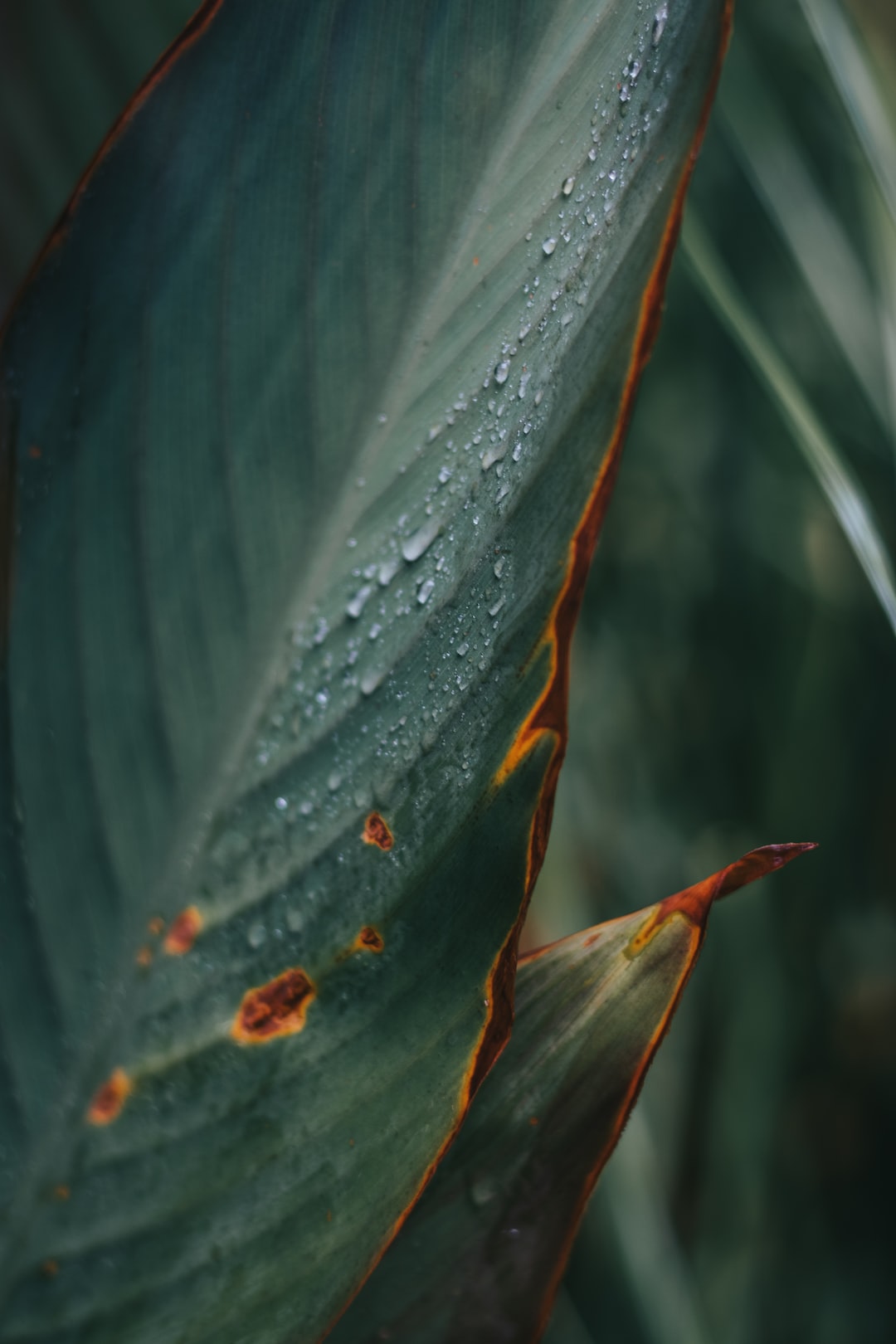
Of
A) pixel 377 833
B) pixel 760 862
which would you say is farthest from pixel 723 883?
pixel 377 833

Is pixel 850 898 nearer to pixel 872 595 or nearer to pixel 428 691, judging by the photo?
pixel 872 595

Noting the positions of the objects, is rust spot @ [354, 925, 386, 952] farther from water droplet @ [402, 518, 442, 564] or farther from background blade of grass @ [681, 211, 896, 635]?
background blade of grass @ [681, 211, 896, 635]

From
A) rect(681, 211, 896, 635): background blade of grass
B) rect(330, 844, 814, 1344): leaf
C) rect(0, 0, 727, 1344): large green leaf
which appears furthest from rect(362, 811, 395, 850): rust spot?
rect(681, 211, 896, 635): background blade of grass

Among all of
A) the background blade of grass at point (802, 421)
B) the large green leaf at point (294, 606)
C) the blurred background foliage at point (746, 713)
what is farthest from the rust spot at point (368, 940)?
the blurred background foliage at point (746, 713)

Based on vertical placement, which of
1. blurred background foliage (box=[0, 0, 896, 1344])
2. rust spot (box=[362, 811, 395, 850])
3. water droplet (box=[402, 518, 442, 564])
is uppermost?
water droplet (box=[402, 518, 442, 564])

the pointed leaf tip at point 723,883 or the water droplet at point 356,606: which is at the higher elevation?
the water droplet at point 356,606

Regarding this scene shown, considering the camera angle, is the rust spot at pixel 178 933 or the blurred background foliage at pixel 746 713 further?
the blurred background foliage at pixel 746 713

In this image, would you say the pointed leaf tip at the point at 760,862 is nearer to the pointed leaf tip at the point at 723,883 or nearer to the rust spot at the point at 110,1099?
the pointed leaf tip at the point at 723,883

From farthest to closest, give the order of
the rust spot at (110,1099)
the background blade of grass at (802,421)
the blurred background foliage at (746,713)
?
the blurred background foliage at (746,713) → the background blade of grass at (802,421) → the rust spot at (110,1099)
